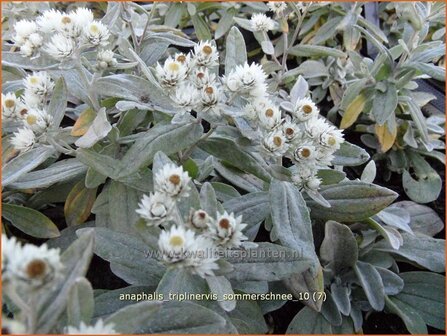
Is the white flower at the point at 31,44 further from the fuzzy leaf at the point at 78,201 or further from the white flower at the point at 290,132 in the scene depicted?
the white flower at the point at 290,132

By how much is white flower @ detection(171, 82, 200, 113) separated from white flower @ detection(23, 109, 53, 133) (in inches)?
10.1

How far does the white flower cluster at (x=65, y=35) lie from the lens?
39.8 inches

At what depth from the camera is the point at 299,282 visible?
108cm

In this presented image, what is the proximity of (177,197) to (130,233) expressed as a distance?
284mm

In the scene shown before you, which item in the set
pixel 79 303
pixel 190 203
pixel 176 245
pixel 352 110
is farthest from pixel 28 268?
pixel 352 110

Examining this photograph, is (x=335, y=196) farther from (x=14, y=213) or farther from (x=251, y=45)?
(x=251, y=45)

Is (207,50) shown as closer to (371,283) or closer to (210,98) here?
(210,98)

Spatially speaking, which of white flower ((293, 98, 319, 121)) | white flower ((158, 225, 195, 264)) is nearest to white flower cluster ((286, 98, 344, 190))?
white flower ((293, 98, 319, 121))

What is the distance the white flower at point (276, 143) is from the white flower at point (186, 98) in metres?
0.16

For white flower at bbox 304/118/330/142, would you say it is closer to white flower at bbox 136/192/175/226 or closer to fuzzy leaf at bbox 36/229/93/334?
white flower at bbox 136/192/175/226

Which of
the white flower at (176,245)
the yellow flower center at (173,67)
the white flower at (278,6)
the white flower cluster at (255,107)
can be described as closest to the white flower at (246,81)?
the white flower cluster at (255,107)

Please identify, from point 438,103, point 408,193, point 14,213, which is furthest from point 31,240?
point 438,103

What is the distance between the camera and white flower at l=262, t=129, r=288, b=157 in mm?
974

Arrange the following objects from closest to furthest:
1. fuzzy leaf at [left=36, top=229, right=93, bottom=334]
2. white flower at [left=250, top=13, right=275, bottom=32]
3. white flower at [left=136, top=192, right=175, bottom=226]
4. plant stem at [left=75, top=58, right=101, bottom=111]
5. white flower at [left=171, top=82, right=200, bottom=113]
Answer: fuzzy leaf at [left=36, top=229, right=93, bottom=334] < white flower at [left=136, top=192, right=175, bottom=226] < white flower at [left=171, top=82, right=200, bottom=113] < plant stem at [left=75, top=58, right=101, bottom=111] < white flower at [left=250, top=13, right=275, bottom=32]
